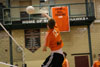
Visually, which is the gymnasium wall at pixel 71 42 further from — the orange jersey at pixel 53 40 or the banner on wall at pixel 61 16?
the orange jersey at pixel 53 40

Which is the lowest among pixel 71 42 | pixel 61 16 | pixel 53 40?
pixel 71 42

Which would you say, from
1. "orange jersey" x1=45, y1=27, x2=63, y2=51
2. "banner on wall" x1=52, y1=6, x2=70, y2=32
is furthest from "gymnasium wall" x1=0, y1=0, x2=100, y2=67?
"orange jersey" x1=45, y1=27, x2=63, y2=51

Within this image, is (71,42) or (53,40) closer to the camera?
(53,40)

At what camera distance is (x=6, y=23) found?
12.4m

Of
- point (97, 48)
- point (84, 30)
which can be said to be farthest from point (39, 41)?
point (97, 48)

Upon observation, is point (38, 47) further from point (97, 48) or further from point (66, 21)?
point (97, 48)

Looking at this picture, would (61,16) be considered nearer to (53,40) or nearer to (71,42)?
(71,42)

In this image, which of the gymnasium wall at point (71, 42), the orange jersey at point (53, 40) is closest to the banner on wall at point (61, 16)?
the gymnasium wall at point (71, 42)

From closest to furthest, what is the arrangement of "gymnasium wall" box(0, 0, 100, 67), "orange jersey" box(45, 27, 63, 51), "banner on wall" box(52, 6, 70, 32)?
"orange jersey" box(45, 27, 63, 51) → "banner on wall" box(52, 6, 70, 32) → "gymnasium wall" box(0, 0, 100, 67)

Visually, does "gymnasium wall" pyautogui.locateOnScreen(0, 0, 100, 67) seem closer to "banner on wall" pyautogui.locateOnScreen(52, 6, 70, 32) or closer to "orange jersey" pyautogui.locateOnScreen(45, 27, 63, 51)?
"banner on wall" pyautogui.locateOnScreen(52, 6, 70, 32)

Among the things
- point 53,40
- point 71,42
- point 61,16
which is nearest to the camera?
point 53,40

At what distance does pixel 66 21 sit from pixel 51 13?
3.65 ft

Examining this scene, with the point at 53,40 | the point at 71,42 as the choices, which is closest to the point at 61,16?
the point at 71,42

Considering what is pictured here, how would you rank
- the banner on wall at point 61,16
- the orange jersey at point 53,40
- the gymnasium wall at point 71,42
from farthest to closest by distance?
the gymnasium wall at point 71,42 → the banner on wall at point 61,16 → the orange jersey at point 53,40
